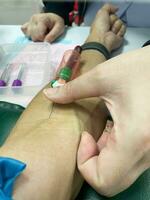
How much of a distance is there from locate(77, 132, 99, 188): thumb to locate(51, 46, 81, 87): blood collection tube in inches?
7.0

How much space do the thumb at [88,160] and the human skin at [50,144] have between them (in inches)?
0.7

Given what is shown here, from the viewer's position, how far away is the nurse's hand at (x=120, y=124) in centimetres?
57

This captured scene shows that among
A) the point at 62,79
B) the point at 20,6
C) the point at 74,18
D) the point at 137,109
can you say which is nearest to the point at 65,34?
the point at 74,18

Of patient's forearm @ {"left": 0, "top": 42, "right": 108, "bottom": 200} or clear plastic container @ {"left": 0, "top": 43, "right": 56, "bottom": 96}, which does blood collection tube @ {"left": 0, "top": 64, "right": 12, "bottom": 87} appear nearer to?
clear plastic container @ {"left": 0, "top": 43, "right": 56, "bottom": 96}

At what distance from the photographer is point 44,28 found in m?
1.17

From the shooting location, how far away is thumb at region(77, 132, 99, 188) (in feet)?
1.99

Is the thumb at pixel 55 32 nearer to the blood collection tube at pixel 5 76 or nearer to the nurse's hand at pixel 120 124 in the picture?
the blood collection tube at pixel 5 76

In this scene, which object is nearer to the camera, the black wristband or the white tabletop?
the black wristband

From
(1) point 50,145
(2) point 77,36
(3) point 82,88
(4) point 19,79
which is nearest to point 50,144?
(1) point 50,145

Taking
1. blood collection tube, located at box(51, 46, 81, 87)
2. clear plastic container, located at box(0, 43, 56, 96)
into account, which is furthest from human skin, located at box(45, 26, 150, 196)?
clear plastic container, located at box(0, 43, 56, 96)

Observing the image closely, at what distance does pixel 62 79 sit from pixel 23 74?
0.27m

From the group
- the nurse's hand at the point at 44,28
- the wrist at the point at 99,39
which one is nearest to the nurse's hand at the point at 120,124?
the wrist at the point at 99,39

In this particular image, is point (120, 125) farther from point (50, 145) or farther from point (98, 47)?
point (98, 47)

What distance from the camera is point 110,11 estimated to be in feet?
3.84
